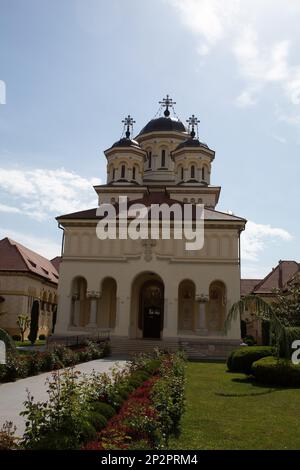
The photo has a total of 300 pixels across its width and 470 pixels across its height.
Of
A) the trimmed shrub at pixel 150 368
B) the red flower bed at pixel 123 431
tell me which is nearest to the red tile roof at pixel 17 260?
the trimmed shrub at pixel 150 368

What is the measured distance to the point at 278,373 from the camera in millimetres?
16891

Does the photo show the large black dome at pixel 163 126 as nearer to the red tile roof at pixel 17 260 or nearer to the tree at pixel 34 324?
the red tile roof at pixel 17 260

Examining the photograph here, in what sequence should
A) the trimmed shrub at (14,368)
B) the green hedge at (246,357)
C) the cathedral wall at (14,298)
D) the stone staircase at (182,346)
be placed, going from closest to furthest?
the trimmed shrub at (14,368) < the green hedge at (246,357) < the stone staircase at (182,346) < the cathedral wall at (14,298)

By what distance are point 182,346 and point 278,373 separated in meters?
14.6

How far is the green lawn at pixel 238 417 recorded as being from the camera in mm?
8789

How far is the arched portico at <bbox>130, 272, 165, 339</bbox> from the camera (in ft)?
119

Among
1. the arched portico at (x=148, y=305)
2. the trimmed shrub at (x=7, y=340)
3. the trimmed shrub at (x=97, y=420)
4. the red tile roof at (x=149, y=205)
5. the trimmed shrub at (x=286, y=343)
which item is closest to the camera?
the trimmed shrub at (x=97, y=420)

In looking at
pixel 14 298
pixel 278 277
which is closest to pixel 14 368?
pixel 14 298

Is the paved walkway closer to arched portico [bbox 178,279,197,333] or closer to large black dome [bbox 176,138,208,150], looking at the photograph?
arched portico [bbox 178,279,197,333]

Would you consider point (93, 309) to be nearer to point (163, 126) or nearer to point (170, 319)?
point (170, 319)

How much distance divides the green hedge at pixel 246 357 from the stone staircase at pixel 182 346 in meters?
9.13

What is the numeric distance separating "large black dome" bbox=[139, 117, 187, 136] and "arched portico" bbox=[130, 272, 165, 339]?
19301 mm

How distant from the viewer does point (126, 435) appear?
7.53 metres
